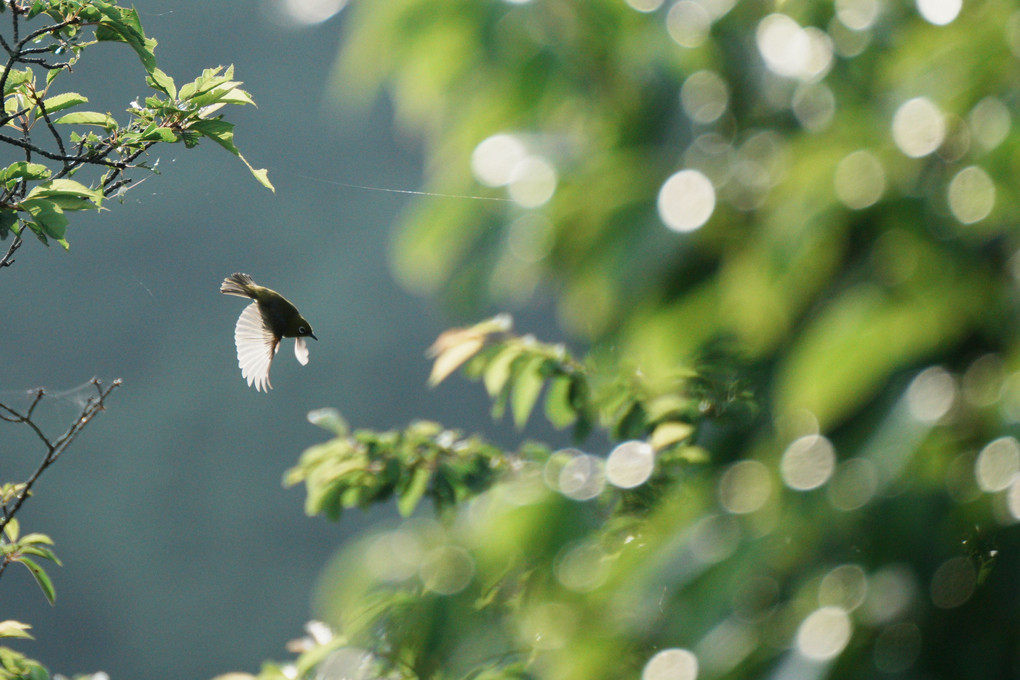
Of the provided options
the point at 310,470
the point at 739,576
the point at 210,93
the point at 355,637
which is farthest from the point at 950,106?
the point at 310,470

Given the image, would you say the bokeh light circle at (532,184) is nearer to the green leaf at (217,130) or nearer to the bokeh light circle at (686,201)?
the bokeh light circle at (686,201)

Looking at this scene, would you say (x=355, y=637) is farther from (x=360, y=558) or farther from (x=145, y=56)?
(x=145, y=56)

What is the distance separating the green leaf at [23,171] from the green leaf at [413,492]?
0.52m

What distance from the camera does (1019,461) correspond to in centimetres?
19

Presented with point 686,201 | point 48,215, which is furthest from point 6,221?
point 686,201

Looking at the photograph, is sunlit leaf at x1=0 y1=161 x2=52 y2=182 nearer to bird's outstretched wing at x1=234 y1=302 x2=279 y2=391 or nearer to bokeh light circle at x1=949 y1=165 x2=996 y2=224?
bird's outstretched wing at x1=234 y1=302 x2=279 y2=391

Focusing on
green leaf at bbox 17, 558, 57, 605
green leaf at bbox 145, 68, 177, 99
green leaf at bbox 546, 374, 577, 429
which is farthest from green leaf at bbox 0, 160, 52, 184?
green leaf at bbox 546, 374, 577, 429

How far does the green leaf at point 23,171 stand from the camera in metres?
0.64

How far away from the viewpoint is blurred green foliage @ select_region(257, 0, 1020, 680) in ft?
0.65

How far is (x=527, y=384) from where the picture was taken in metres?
0.74

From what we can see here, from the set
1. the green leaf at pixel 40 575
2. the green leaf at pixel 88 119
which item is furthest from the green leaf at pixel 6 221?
the green leaf at pixel 40 575

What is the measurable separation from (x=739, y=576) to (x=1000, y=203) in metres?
0.12

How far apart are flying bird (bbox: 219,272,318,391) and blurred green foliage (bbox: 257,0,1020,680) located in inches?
16.7

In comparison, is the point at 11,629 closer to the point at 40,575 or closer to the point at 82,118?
the point at 40,575
